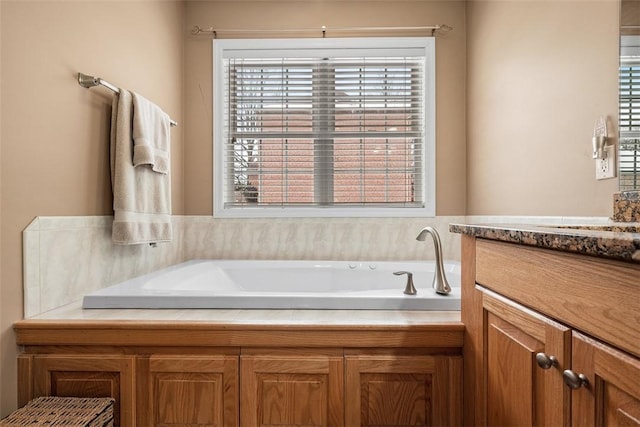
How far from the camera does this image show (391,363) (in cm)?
126

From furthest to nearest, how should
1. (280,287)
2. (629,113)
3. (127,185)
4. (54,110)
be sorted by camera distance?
(280,287), (127,185), (54,110), (629,113)

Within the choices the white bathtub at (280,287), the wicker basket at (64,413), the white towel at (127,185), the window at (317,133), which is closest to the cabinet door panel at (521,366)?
the white bathtub at (280,287)

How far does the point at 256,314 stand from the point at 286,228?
51.0 inches

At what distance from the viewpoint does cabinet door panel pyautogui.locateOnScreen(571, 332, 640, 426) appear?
0.56 m

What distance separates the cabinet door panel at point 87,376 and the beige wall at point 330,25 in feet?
4.93

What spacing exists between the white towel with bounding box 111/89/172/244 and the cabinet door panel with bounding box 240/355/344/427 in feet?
2.90

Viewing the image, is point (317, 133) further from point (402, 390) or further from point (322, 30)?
point (402, 390)

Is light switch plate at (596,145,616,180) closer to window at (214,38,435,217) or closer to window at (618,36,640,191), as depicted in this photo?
window at (618,36,640,191)

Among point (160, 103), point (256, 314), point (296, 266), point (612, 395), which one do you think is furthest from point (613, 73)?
point (160, 103)

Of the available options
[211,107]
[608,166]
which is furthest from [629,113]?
[211,107]

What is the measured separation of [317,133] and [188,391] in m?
1.91

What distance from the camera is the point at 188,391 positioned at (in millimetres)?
1268

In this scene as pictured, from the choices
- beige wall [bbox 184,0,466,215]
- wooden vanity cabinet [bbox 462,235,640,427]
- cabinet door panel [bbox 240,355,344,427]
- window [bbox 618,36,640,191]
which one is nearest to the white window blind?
window [bbox 618,36,640,191]

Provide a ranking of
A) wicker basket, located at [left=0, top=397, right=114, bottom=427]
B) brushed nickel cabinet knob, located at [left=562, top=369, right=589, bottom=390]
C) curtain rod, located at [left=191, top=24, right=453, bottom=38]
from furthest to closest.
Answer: curtain rod, located at [left=191, top=24, right=453, bottom=38], wicker basket, located at [left=0, top=397, right=114, bottom=427], brushed nickel cabinet knob, located at [left=562, top=369, right=589, bottom=390]
